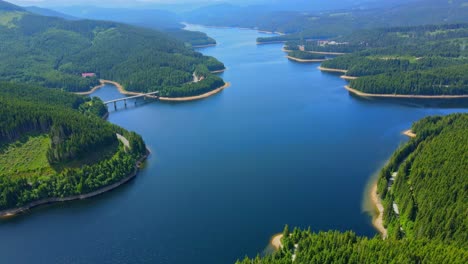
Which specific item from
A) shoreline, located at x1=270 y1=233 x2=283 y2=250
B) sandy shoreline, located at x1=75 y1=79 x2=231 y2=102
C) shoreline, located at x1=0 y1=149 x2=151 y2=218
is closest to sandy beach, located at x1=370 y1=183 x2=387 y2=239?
shoreline, located at x1=270 y1=233 x2=283 y2=250

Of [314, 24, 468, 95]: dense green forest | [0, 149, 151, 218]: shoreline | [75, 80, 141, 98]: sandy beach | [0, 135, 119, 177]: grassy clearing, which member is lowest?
[0, 149, 151, 218]: shoreline

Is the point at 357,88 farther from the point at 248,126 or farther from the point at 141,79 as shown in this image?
the point at 141,79

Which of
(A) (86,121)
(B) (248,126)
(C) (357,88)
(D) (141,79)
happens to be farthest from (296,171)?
(D) (141,79)

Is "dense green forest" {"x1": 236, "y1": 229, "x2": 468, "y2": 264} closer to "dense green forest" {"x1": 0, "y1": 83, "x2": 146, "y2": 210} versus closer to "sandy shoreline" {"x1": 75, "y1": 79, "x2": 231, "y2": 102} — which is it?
"dense green forest" {"x1": 0, "y1": 83, "x2": 146, "y2": 210}

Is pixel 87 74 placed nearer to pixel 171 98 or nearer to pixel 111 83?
pixel 111 83

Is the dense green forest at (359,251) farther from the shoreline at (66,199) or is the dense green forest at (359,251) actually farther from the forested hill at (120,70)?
the forested hill at (120,70)

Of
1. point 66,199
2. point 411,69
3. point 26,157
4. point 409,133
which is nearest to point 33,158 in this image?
point 26,157
